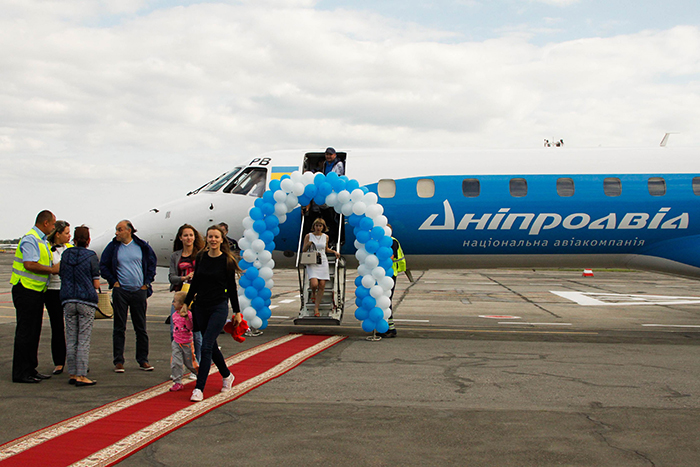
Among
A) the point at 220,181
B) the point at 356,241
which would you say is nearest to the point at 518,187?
the point at 356,241

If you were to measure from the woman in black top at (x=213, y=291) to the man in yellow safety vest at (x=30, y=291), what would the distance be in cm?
212

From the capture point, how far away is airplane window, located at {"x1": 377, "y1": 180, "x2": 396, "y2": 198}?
12.4 m

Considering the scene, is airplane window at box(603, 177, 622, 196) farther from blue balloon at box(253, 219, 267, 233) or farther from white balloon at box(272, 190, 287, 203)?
blue balloon at box(253, 219, 267, 233)

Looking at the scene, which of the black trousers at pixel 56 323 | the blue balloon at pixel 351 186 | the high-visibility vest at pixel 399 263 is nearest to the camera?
the black trousers at pixel 56 323

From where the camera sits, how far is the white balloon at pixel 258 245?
10609 mm

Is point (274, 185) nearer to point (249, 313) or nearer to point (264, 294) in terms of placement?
point (264, 294)

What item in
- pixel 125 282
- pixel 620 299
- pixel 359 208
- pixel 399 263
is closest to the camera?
pixel 125 282

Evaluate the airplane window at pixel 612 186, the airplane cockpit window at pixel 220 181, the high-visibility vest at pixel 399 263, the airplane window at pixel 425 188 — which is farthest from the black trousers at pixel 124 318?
the airplane window at pixel 612 186

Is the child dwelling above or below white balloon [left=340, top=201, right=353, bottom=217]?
below

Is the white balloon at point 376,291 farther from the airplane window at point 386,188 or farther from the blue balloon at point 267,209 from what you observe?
the airplane window at point 386,188

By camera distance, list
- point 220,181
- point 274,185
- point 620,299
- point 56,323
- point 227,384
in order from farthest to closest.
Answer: point 620,299, point 220,181, point 274,185, point 56,323, point 227,384

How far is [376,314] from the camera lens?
1008 cm

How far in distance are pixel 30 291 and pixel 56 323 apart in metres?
0.65

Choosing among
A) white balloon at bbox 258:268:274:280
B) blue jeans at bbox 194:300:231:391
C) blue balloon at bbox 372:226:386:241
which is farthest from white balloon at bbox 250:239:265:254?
blue jeans at bbox 194:300:231:391
